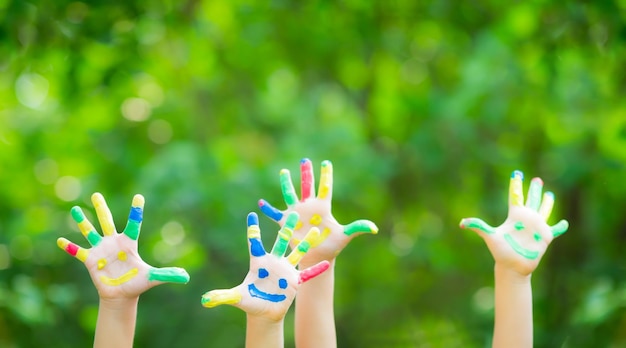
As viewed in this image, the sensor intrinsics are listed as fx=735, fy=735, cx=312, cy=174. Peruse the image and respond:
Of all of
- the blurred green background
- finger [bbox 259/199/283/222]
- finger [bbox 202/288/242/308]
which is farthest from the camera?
the blurred green background

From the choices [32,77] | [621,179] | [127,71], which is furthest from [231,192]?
[621,179]

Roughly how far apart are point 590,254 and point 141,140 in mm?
1153

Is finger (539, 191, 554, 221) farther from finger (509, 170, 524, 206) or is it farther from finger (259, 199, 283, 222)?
finger (259, 199, 283, 222)

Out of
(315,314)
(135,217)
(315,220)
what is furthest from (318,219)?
(135,217)

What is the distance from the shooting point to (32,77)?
6.33 ft

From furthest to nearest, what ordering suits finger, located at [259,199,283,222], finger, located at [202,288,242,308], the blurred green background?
the blurred green background, finger, located at [259,199,283,222], finger, located at [202,288,242,308]

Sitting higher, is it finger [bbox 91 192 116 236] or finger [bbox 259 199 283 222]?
finger [bbox 259 199 283 222]

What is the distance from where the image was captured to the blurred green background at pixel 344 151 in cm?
166

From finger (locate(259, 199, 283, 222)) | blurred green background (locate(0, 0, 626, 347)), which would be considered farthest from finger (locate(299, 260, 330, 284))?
blurred green background (locate(0, 0, 626, 347))

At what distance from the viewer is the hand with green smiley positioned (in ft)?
2.40

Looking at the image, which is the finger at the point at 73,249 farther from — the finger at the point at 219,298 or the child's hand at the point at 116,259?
the finger at the point at 219,298

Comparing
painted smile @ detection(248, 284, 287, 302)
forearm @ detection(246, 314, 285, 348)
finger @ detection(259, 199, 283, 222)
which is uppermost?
finger @ detection(259, 199, 283, 222)

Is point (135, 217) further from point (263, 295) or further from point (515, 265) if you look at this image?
point (515, 265)

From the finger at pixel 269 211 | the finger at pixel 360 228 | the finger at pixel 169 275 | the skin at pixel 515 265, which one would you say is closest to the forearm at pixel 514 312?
the skin at pixel 515 265
